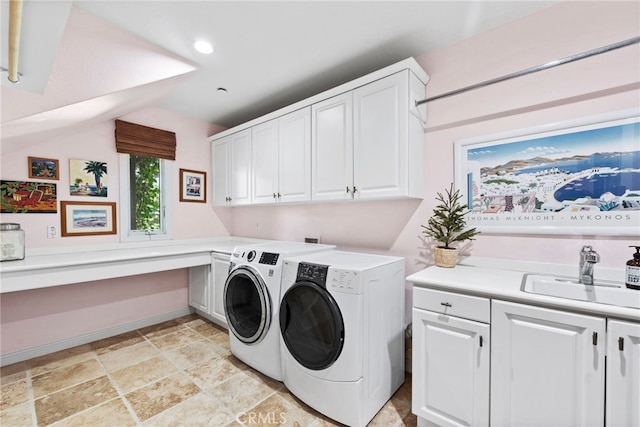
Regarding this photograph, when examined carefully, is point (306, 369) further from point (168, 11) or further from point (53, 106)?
point (168, 11)

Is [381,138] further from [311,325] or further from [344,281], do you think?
[311,325]

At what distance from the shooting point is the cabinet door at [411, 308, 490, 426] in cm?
139

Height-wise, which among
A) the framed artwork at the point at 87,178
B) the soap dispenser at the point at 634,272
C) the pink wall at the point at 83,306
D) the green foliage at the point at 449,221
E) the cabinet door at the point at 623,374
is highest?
the framed artwork at the point at 87,178

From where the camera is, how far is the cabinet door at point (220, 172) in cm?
343

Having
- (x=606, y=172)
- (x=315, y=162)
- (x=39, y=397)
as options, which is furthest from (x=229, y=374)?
(x=606, y=172)

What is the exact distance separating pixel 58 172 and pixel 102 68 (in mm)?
1467

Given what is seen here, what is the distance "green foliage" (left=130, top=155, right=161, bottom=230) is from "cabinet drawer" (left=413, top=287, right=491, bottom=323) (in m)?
3.06

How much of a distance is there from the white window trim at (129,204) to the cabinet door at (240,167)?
742 mm

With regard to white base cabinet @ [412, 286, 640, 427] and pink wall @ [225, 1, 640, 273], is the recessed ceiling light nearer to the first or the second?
pink wall @ [225, 1, 640, 273]

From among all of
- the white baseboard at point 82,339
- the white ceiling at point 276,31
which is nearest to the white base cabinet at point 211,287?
the white baseboard at point 82,339

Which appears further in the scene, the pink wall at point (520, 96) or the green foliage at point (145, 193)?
the green foliage at point (145, 193)

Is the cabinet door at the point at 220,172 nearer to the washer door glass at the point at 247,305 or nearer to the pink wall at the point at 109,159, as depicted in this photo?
the pink wall at the point at 109,159

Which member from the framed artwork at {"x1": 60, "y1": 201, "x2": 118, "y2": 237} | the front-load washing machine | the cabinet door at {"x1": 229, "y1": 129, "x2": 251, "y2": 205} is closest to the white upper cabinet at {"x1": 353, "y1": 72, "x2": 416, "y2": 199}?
the front-load washing machine

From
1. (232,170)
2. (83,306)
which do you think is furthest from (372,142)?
(83,306)
